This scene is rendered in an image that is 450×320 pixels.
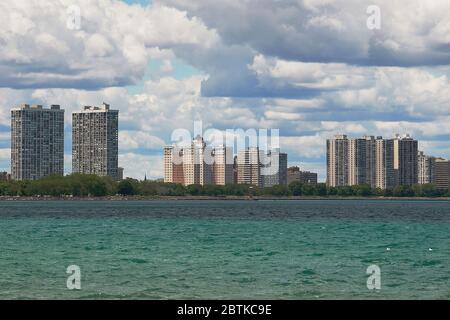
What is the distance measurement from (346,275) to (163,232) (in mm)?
53723

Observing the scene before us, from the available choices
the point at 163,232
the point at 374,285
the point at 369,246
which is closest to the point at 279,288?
the point at 374,285

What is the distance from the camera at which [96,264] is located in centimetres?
6600

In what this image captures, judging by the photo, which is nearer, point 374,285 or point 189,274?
point 374,285

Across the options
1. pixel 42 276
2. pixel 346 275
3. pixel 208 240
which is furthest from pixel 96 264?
pixel 208 240
